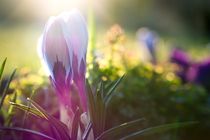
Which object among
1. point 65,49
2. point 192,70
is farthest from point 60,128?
point 192,70

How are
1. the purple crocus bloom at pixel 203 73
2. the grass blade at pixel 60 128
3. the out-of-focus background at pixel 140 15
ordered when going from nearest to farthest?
the grass blade at pixel 60 128, the purple crocus bloom at pixel 203 73, the out-of-focus background at pixel 140 15

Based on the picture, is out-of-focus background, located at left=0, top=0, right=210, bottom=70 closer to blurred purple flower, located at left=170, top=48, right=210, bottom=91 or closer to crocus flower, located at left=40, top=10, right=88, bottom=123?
blurred purple flower, located at left=170, top=48, right=210, bottom=91

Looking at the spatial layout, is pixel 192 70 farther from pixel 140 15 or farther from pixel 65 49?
pixel 140 15

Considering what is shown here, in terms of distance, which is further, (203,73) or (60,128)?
(203,73)

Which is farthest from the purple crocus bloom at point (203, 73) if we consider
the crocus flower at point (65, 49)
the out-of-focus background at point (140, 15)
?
the out-of-focus background at point (140, 15)

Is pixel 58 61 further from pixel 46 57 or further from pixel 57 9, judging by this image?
pixel 57 9

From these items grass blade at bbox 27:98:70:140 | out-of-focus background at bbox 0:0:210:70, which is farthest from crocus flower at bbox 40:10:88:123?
out-of-focus background at bbox 0:0:210:70

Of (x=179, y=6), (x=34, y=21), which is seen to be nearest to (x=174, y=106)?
(x=34, y=21)

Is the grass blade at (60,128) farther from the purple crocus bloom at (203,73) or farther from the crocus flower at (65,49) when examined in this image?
the purple crocus bloom at (203,73)
